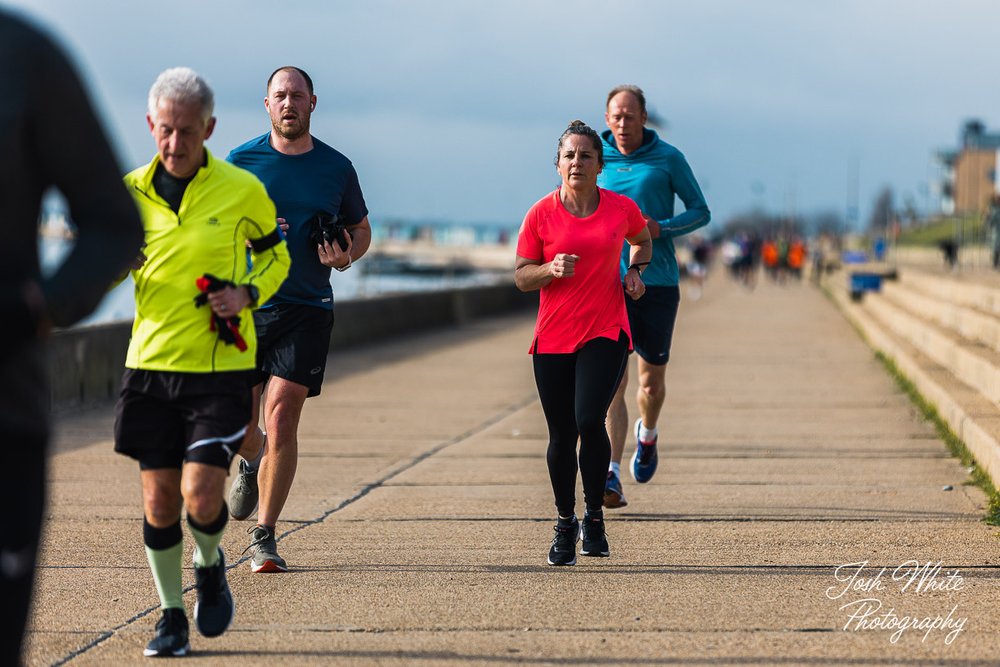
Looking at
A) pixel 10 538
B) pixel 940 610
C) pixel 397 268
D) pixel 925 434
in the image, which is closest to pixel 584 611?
pixel 940 610

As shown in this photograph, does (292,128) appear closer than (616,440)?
Yes

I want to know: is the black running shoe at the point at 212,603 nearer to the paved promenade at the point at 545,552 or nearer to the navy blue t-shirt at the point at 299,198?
the paved promenade at the point at 545,552

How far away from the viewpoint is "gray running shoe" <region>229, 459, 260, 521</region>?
7.05 m

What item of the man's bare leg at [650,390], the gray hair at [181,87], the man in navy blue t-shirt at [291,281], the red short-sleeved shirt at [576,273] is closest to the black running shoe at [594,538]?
the red short-sleeved shirt at [576,273]

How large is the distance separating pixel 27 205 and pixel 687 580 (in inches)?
148

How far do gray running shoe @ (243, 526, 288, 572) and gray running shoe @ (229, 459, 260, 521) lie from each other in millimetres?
523

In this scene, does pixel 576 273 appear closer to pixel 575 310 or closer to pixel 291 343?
pixel 575 310

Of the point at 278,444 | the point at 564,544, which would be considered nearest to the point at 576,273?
the point at 564,544

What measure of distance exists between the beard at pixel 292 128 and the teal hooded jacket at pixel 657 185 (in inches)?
84.5

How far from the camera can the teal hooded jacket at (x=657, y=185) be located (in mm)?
8227

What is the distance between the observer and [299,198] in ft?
21.6

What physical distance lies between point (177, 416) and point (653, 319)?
12.9 feet

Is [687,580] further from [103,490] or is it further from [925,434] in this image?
[925,434]

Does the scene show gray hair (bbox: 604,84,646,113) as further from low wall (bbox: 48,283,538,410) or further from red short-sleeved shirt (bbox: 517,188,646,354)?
low wall (bbox: 48,283,538,410)
